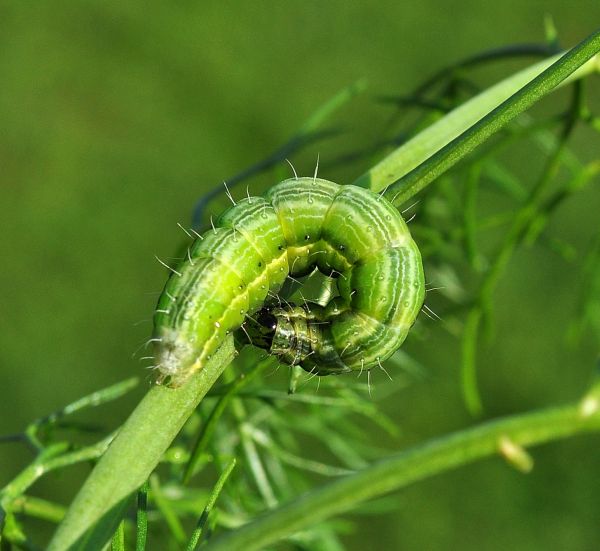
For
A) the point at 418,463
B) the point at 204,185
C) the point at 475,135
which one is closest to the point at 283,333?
the point at 475,135

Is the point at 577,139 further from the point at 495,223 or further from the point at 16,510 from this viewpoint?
the point at 16,510

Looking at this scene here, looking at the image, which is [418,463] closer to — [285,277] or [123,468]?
[123,468]

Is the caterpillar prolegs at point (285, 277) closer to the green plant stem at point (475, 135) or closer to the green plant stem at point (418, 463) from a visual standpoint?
the green plant stem at point (475, 135)

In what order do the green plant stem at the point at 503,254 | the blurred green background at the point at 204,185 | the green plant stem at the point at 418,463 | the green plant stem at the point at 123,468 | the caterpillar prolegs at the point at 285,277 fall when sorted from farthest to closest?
the blurred green background at the point at 204,185 → the green plant stem at the point at 503,254 → the caterpillar prolegs at the point at 285,277 → the green plant stem at the point at 123,468 → the green plant stem at the point at 418,463

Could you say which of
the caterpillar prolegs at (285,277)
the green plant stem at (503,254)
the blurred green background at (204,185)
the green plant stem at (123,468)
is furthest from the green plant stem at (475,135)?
the blurred green background at (204,185)

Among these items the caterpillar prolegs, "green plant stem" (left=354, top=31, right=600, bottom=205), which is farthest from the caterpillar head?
"green plant stem" (left=354, top=31, right=600, bottom=205)

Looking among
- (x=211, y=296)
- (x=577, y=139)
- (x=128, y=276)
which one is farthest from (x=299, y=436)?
(x=211, y=296)
